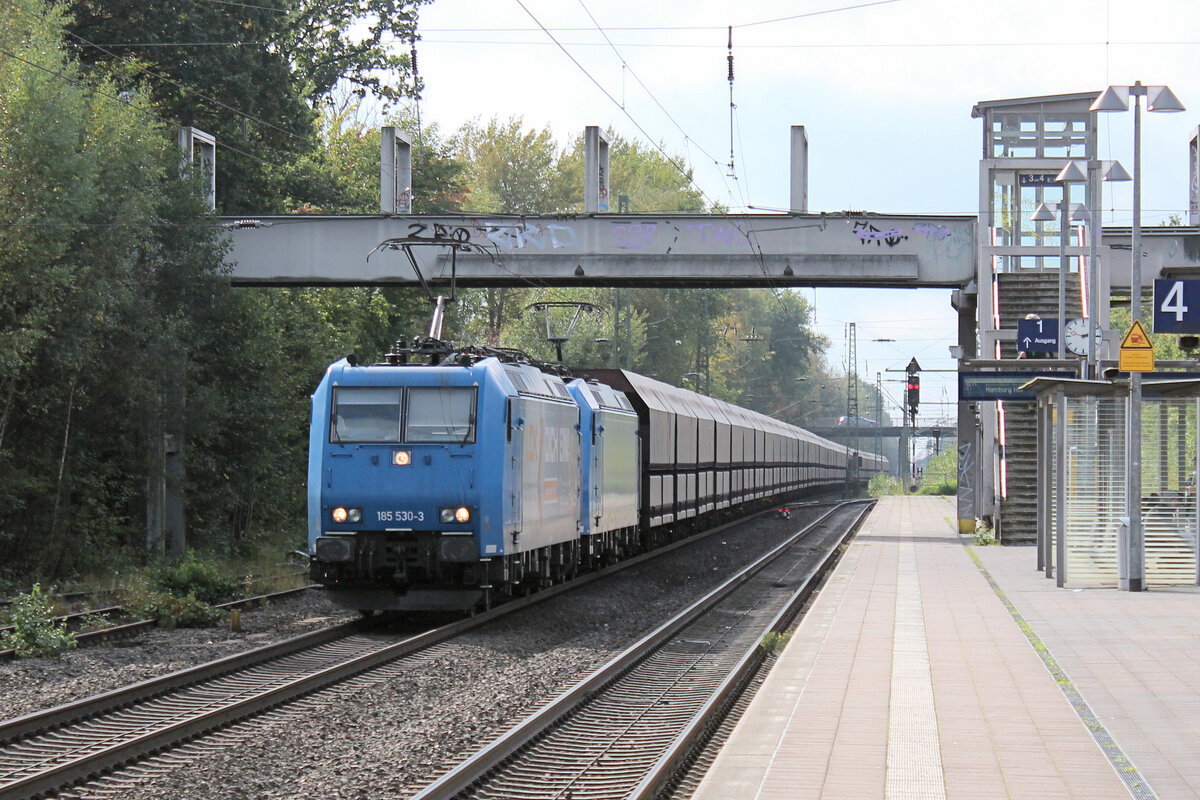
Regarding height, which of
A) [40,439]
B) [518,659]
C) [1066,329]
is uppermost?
[1066,329]

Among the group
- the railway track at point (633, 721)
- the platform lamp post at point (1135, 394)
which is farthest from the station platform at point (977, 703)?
the platform lamp post at point (1135, 394)

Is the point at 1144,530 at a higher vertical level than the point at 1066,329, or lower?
lower

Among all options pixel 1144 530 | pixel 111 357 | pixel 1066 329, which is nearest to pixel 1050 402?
pixel 1144 530

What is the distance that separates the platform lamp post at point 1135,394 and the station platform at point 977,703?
75 centimetres

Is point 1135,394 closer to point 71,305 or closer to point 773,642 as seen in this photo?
point 773,642

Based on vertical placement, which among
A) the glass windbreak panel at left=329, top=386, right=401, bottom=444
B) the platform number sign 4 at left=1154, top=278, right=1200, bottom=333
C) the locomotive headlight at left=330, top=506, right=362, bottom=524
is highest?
the platform number sign 4 at left=1154, top=278, right=1200, bottom=333

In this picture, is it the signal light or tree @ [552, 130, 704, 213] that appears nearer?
the signal light

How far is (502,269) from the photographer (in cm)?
2845

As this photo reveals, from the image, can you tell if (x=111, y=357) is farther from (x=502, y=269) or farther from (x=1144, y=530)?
(x=1144, y=530)

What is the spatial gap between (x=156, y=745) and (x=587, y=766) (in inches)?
106

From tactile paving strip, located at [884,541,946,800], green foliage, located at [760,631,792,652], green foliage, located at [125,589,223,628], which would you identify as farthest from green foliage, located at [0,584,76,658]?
tactile paving strip, located at [884,541,946,800]

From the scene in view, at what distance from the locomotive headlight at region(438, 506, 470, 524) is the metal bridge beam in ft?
46.4

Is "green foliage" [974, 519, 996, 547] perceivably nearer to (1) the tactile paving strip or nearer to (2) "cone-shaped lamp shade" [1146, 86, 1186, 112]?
(2) "cone-shaped lamp shade" [1146, 86, 1186, 112]

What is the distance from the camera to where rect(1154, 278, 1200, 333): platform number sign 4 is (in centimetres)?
1994
